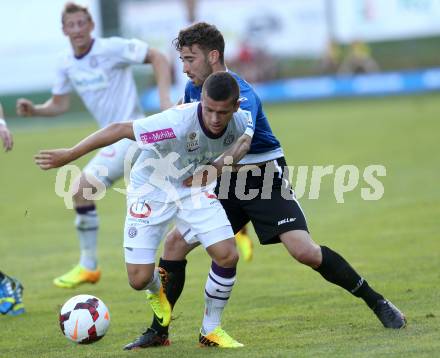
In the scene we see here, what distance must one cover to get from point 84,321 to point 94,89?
3668mm

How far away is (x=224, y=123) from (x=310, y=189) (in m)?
9.52

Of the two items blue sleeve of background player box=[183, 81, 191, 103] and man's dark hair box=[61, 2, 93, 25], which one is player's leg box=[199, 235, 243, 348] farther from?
man's dark hair box=[61, 2, 93, 25]

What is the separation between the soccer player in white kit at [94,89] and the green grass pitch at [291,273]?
0.51m

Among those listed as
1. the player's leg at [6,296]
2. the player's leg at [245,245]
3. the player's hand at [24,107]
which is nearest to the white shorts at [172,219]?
the player's leg at [6,296]

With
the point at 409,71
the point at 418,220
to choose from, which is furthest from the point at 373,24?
the point at 418,220

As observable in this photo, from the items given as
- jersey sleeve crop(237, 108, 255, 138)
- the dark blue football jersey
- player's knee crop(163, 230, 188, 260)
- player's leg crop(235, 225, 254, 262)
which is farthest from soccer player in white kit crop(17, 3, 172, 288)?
jersey sleeve crop(237, 108, 255, 138)

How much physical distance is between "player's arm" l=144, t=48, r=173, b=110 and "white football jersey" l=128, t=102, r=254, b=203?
2484mm

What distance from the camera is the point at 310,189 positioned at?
15.5 m

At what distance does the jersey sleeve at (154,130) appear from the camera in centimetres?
605

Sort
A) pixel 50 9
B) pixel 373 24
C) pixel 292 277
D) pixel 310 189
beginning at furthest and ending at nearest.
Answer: pixel 50 9 → pixel 373 24 → pixel 310 189 → pixel 292 277

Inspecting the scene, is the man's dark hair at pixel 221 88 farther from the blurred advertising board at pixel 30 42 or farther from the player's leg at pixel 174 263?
the blurred advertising board at pixel 30 42

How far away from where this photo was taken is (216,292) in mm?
6348

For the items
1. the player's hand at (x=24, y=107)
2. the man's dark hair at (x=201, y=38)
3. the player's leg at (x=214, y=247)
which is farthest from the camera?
the player's hand at (x=24, y=107)

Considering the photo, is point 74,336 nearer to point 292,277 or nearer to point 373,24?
point 292,277
